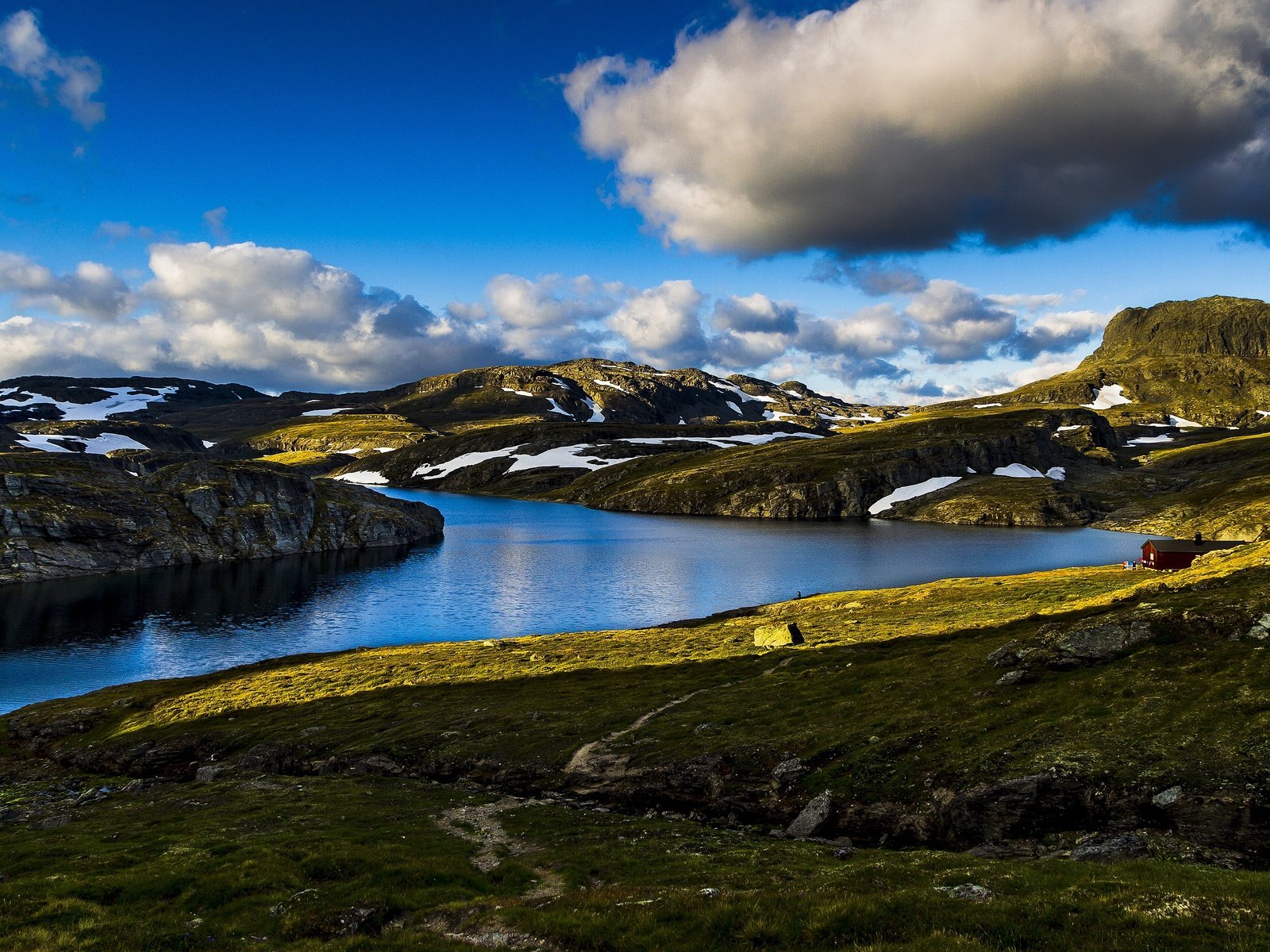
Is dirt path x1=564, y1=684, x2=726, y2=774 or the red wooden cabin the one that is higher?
the red wooden cabin

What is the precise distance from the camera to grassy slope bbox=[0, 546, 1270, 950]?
15781 millimetres

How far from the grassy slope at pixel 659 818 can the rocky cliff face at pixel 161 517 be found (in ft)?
333

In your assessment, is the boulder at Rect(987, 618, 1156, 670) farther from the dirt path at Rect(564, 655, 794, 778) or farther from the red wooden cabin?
the red wooden cabin

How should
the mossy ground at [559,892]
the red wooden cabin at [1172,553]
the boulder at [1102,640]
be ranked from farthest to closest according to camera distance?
1. the red wooden cabin at [1172,553]
2. the boulder at [1102,640]
3. the mossy ground at [559,892]

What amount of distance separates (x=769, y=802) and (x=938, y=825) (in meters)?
7.64

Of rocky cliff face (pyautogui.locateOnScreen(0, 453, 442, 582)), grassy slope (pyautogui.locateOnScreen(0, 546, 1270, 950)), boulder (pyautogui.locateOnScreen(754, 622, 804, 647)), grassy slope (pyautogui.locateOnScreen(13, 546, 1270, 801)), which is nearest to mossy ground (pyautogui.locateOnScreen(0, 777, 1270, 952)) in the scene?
grassy slope (pyautogui.locateOnScreen(0, 546, 1270, 950))

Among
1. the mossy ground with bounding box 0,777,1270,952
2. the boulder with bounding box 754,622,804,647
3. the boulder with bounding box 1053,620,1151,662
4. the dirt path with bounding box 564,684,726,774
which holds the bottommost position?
the dirt path with bounding box 564,684,726,774

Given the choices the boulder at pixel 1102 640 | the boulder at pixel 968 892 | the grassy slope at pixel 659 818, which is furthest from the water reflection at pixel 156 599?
the boulder at pixel 968 892

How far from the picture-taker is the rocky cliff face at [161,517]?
5364 inches

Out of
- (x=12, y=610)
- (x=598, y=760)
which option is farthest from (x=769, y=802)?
(x=12, y=610)

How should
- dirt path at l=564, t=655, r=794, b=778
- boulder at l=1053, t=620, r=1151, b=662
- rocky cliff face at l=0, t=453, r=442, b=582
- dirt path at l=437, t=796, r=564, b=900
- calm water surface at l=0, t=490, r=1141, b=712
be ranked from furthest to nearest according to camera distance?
rocky cliff face at l=0, t=453, r=442, b=582, calm water surface at l=0, t=490, r=1141, b=712, dirt path at l=564, t=655, r=794, b=778, boulder at l=1053, t=620, r=1151, b=662, dirt path at l=437, t=796, r=564, b=900

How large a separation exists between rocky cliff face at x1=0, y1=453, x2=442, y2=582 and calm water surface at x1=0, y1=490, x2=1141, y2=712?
8823 millimetres

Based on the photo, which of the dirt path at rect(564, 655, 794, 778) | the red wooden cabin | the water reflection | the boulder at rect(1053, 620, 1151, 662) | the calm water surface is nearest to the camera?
the boulder at rect(1053, 620, 1151, 662)

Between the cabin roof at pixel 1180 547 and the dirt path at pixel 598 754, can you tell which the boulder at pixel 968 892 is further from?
the cabin roof at pixel 1180 547
